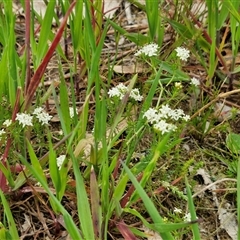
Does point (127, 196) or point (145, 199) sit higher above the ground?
point (145, 199)

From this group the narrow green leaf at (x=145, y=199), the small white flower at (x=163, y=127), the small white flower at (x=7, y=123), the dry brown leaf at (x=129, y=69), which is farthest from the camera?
the dry brown leaf at (x=129, y=69)

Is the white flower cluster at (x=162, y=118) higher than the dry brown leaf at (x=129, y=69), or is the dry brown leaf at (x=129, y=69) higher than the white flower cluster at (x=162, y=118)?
the white flower cluster at (x=162, y=118)

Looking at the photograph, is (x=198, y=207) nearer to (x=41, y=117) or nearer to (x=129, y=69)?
(x=41, y=117)

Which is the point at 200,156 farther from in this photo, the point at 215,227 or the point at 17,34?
the point at 17,34

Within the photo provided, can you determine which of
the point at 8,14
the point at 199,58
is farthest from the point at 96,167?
the point at 199,58

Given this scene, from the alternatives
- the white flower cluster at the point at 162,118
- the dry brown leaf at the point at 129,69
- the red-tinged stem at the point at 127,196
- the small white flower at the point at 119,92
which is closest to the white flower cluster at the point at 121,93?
the small white flower at the point at 119,92

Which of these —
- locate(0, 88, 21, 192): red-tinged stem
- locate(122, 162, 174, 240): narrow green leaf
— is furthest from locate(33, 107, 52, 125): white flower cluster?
locate(122, 162, 174, 240): narrow green leaf

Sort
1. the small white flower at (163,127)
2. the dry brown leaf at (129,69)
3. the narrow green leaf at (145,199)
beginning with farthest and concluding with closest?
the dry brown leaf at (129,69) < the small white flower at (163,127) < the narrow green leaf at (145,199)

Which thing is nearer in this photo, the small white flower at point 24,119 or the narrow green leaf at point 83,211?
the narrow green leaf at point 83,211

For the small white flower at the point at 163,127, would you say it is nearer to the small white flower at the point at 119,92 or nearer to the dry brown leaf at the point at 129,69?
the small white flower at the point at 119,92

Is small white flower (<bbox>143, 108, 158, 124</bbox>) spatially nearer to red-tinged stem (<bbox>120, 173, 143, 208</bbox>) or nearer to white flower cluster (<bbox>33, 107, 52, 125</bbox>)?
red-tinged stem (<bbox>120, 173, 143, 208</bbox>)

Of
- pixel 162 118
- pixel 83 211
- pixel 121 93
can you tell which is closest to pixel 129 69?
pixel 121 93

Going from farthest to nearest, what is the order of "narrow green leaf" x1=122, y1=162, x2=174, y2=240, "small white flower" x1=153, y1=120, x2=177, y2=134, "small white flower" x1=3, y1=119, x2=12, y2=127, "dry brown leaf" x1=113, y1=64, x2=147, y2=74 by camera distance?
"dry brown leaf" x1=113, y1=64, x2=147, y2=74 → "small white flower" x1=3, y1=119, x2=12, y2=127 → "small white flower" x1=153, y1=120, x2=177, y2=134 → "narrow green leaf" x1=122, y1=162, x2=174, y2=240
